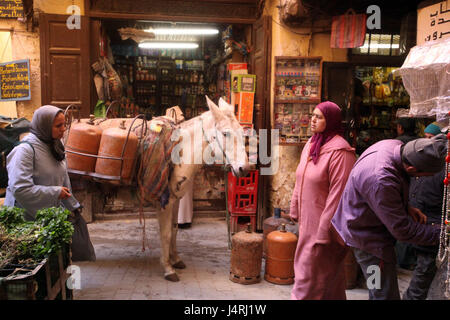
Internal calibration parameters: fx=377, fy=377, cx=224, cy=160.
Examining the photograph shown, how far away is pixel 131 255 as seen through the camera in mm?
5453

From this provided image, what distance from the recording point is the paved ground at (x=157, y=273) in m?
4.20

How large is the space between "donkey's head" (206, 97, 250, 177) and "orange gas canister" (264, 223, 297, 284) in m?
0.99

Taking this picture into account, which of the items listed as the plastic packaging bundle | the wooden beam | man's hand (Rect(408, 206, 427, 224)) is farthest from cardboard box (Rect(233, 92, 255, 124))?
man's hand (Rect(408, 206, 427, 224))

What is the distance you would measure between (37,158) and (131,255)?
8.23 ft

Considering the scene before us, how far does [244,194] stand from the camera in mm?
6199

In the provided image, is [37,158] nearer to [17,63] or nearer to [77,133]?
[77,133]

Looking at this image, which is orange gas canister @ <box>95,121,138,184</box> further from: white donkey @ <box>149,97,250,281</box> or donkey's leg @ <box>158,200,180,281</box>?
donkey's leg @ <box>158,200,180,281</box>

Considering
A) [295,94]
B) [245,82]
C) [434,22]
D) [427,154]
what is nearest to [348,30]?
[295,94]

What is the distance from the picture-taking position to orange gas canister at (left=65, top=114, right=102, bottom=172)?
4289 mm

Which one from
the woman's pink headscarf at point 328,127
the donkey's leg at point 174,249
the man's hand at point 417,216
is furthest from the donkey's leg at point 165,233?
the man's hand at point 417,216

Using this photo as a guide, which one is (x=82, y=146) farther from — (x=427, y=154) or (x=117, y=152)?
(x=427, y=154)

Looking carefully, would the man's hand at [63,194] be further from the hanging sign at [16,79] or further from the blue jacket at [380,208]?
the hanging sign at [16,79]

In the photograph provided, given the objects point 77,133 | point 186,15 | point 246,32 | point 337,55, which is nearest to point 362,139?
point 337,55

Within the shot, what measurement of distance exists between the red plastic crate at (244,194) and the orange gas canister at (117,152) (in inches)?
87.3
